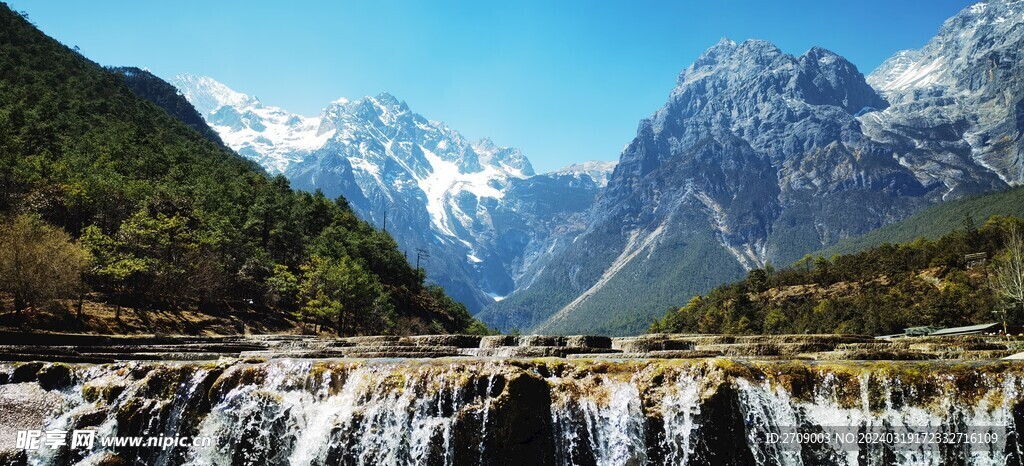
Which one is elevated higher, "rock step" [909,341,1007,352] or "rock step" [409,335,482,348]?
"rock step" [909,341,1007,352]

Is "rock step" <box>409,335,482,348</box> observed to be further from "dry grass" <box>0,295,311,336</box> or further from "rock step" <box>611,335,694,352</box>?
"dry grass" <box>0,295,311,336</box>

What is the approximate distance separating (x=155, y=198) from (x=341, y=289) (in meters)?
21.2

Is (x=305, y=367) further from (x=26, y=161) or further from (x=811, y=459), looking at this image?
(x=26, y=161)

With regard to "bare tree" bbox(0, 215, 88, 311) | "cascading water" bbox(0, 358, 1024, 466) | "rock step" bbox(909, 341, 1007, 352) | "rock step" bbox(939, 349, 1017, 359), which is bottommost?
"cascading water" bbox(0, 358, 1024, 466)

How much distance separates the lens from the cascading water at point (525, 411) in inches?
611

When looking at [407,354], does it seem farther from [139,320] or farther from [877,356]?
[139,320]

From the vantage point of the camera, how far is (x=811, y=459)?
16.2m

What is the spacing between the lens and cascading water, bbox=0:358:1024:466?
15.5 m

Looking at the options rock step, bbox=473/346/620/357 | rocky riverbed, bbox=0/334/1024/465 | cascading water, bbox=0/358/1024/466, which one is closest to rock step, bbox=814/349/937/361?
rocky riverbed, bbox=0/334/1024/465

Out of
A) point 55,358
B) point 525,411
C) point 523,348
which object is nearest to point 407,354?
point 523,348

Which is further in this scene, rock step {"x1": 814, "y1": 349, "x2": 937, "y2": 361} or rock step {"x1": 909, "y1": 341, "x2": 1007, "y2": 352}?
rock step {"x1": 909, "y1": 341, "x2": 1007, "y2": 352}

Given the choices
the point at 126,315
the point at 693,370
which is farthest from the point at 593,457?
the point at 126,315

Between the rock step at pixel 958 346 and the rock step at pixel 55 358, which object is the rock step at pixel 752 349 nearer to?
the rock step at pixel 958 346

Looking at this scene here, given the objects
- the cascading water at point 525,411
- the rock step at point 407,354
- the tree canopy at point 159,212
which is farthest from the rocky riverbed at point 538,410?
the tree canopy at point 159,212
